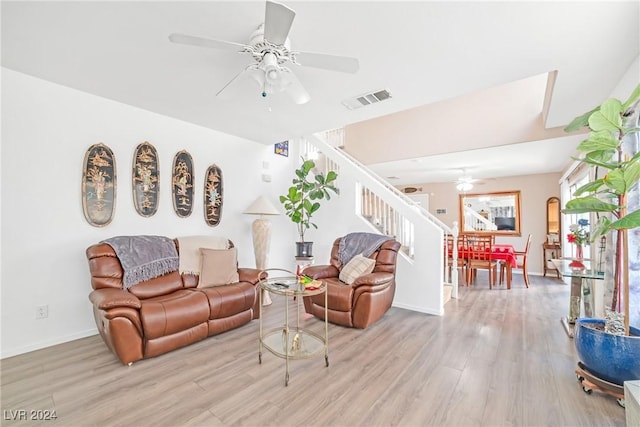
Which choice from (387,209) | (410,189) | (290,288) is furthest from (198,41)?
(410,189)

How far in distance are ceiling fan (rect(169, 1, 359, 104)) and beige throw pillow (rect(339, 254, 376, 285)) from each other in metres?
2.11

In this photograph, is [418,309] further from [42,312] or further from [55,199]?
[55,199]

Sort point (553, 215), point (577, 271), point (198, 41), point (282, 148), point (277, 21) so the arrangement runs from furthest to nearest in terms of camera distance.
A: point (553, 215) → point (282, 148) → point (577, 271) → point (198, 41) → point (277, 21)

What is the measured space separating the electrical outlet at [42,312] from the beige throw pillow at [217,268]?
57.0 inches

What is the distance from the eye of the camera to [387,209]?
14.9ft

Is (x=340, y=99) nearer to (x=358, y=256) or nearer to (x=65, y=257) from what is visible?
(x=358, y=256)

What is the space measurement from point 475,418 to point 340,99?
3.14 meters

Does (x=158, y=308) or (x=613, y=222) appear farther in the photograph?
(x=158, y=308)

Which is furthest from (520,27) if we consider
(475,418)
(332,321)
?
(332,321)

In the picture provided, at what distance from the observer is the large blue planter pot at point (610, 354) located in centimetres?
179

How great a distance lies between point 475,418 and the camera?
68.1 inches

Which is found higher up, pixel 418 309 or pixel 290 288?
pixel 290 288

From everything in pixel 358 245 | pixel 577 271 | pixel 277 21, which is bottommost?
pixel 577 271

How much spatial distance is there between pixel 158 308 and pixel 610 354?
3.50m
